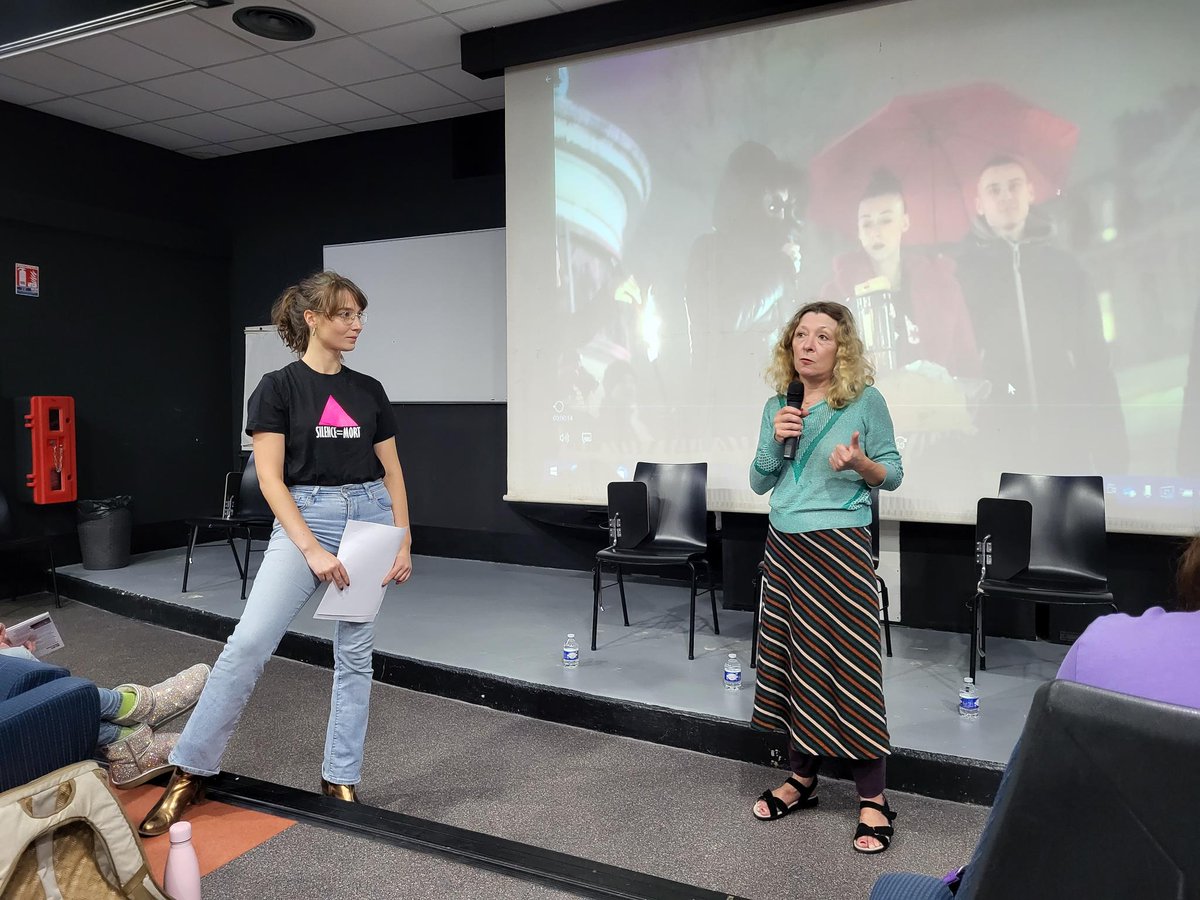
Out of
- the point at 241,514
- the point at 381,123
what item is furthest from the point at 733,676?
the point at 381,123

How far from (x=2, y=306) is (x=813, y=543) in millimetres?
5603

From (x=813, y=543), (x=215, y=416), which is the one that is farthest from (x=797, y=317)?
(x=215, y=416)

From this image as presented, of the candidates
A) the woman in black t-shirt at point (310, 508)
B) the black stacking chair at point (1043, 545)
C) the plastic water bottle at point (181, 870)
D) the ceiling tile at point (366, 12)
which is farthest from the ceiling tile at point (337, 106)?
the plastic water bottle at point (181, 870)

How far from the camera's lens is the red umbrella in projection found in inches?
139

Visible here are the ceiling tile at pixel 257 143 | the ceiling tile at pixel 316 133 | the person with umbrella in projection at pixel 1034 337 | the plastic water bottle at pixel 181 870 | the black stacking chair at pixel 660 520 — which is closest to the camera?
the plastic water bottle at pixel 181 870

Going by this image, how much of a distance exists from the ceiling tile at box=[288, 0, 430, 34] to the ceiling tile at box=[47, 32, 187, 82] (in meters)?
1.22

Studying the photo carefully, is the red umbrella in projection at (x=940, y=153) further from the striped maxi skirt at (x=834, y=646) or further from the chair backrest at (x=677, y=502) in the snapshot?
the striped maxi skirt at (x=834, y=646)

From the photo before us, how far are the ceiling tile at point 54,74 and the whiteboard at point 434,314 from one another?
1798 mm

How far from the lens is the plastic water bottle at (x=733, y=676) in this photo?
3096 millimetres

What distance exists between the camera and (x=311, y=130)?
623cm

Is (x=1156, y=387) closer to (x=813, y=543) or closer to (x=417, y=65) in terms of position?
(x=813, y=543)

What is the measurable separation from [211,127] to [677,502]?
462 cm

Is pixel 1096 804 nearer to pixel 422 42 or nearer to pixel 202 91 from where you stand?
pixel 422 42

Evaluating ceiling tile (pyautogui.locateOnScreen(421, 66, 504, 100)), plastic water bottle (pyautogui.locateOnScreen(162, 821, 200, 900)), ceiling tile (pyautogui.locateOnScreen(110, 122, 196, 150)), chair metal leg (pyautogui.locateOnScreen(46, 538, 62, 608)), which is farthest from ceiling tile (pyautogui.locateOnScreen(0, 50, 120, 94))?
plastic water bottle (pyautogui.locateOnScreen(162, 821, 200, 900))
